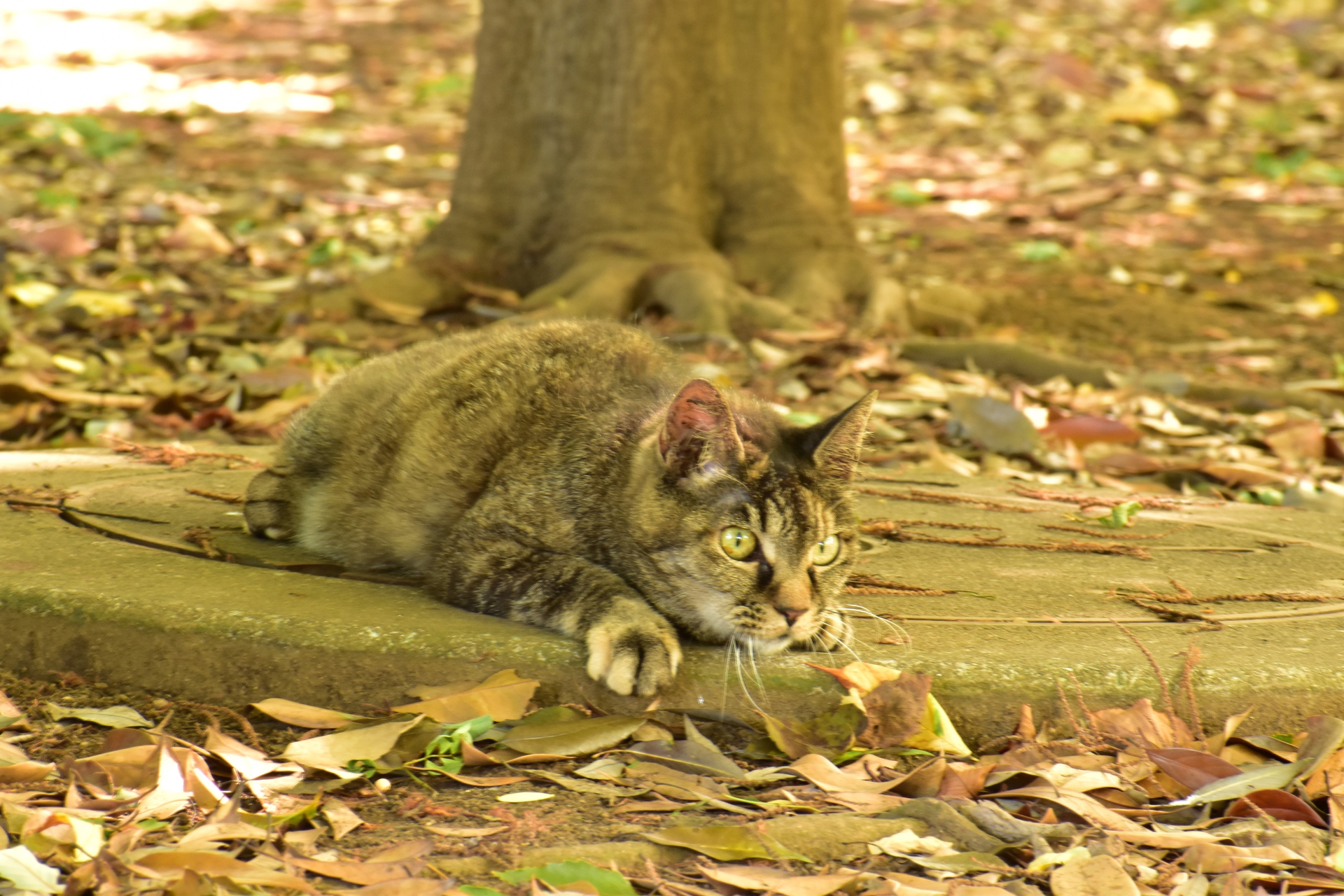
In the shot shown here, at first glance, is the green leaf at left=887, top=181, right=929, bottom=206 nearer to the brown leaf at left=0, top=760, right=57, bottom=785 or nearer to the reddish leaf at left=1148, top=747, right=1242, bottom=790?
the reddish leaf at left=1148, top=747, right=1242, bottom=790

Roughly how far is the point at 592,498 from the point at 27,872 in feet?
4.79

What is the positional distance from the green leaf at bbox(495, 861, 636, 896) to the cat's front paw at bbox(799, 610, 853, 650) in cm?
95

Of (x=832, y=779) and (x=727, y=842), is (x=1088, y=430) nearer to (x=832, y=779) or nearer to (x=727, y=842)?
(x=832, y=779)

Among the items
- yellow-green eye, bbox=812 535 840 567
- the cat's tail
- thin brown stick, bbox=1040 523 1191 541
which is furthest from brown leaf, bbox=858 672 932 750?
the cat's tail

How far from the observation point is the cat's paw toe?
9.43ft

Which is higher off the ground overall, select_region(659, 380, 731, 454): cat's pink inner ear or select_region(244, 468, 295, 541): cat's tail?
select_region(659, 380, 731, 454): cat's pink inner ear

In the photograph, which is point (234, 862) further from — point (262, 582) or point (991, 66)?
point (991, 66)

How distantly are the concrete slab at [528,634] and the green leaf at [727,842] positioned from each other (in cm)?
48

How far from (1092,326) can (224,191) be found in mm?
5717

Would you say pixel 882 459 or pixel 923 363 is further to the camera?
pixel 923 363

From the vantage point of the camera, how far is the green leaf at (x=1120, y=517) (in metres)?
4.19

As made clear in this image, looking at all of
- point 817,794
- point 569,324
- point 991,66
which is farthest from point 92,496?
point 991,66

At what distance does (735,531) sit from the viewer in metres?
3.05

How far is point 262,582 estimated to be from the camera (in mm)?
3271
